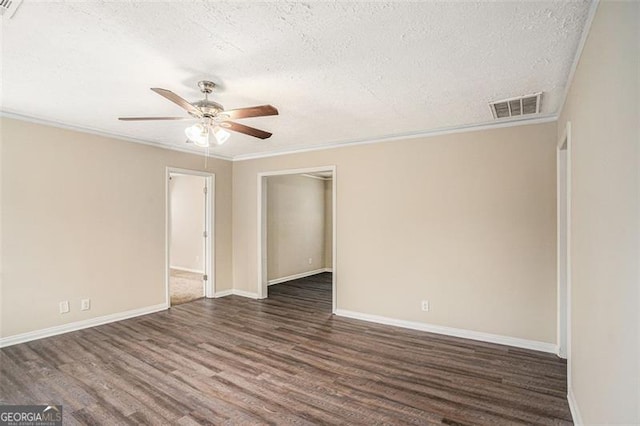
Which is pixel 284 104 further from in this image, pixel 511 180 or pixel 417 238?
pixel 511 180

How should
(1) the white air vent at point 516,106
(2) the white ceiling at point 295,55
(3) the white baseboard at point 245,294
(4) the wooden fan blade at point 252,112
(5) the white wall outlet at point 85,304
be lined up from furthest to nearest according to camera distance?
(3) the white baseboard at point 245,294
(5) the white wall outlet at point 85,304
(1) the white air vent at point 516,106
(4) the wooden fan blade at point 252,112
(2) the white ceiling at point 295,55

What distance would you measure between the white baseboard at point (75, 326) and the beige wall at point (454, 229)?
2.77 meters

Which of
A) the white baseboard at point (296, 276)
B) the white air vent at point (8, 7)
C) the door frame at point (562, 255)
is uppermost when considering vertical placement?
the white air vent at point (8, 7)

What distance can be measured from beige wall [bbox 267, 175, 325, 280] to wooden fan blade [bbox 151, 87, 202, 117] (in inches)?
141

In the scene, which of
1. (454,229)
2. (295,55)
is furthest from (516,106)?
(295,55)

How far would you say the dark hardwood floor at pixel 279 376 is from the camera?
2.28 metres

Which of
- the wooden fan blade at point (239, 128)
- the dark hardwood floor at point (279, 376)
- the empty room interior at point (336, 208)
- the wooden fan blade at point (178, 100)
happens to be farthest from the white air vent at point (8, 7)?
the dark hardwood floor at point (279, 376)

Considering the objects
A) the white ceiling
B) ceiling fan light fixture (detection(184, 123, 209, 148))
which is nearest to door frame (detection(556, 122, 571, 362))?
the white ceiling

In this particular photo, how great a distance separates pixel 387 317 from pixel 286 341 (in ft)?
4.60

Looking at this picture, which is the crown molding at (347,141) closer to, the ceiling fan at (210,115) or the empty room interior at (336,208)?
the empty room interior at (336,208)

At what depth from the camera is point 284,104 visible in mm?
3078

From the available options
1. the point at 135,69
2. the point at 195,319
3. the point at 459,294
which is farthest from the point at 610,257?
the point at 195,319

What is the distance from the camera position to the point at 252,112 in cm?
247

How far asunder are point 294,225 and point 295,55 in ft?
17.4
